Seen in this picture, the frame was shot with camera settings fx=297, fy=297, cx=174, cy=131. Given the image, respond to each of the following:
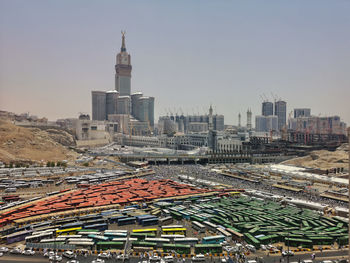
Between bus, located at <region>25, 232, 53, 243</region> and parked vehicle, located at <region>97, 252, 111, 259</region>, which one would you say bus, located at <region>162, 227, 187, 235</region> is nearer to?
parked vehicle, located at <region>97, 252, 111, 259</region>

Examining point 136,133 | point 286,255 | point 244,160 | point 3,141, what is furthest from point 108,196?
point 136,133

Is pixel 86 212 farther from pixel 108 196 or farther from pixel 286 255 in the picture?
pixel 286 255

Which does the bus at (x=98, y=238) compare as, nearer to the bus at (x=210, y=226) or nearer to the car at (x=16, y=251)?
the car at (x=16, y=251)

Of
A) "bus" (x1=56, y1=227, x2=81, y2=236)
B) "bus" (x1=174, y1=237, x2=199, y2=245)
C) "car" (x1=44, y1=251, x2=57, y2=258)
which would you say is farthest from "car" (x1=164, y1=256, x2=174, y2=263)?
"bus" (x1=56, y1=227, x2=81, y2=236)

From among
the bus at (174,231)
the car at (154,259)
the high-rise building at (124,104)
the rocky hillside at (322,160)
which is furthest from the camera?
the high-rise building at (124,104)

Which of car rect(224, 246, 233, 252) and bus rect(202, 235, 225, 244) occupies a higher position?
bus rect(202, 235, 225, 244)

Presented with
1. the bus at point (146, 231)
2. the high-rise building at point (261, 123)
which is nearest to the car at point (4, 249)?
the bus at point (146, 231)

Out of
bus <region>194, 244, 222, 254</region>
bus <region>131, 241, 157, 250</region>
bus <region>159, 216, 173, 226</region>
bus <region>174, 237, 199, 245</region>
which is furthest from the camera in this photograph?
bus <region>159, 216, 173, 226</region>
